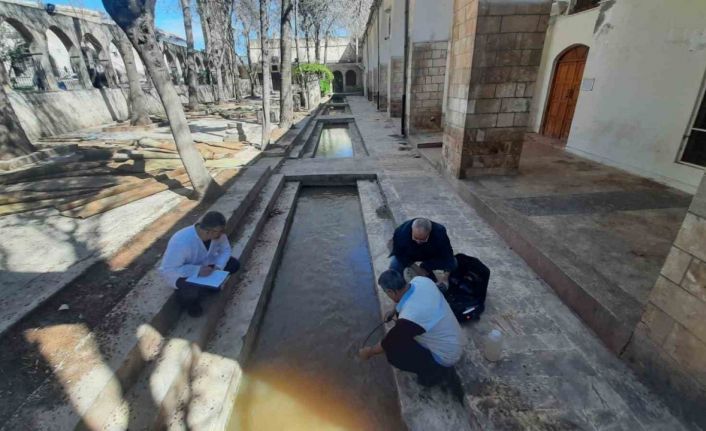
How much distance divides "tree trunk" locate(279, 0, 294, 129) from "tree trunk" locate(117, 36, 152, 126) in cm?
547

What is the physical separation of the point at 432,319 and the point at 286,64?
1341cm

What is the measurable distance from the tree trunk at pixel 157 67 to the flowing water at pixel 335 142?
5.77 metres

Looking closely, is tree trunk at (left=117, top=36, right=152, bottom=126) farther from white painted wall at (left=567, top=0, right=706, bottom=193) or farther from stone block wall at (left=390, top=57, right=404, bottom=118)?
white painted wall at (left=567, top=0, right=706, bottom=193)

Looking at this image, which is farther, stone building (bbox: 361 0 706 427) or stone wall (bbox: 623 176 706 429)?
stone building (bbox: 361 0 706 427)

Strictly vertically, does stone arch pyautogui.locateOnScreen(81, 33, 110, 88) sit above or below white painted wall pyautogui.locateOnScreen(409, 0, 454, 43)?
below

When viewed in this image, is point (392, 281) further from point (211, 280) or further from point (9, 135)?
point (9, 135)

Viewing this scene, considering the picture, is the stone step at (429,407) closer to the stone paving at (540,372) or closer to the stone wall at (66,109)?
the stone paving at (540,372)

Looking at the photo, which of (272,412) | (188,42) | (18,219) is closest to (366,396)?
(272,412)

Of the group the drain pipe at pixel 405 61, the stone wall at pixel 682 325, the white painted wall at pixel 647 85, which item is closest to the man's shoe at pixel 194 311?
the stone wall at pixel 682 325

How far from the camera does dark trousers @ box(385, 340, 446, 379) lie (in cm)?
234

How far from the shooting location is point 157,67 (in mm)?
4863

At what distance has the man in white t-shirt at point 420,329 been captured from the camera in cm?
222

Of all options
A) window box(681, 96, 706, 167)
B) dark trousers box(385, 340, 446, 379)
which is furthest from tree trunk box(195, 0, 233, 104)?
dark trousers box(385, 340, 446, 379)

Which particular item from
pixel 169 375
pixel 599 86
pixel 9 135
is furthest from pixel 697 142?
pixel 9 135
